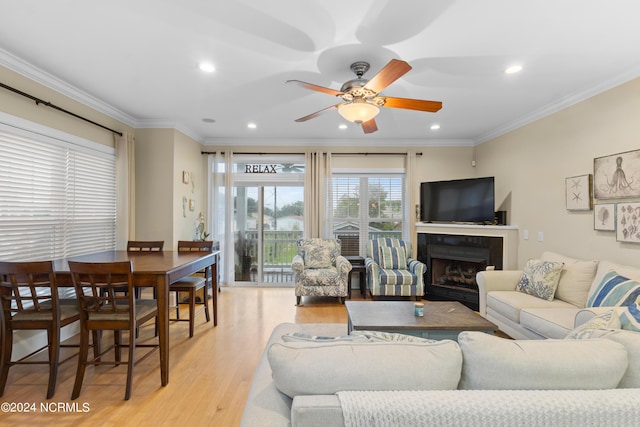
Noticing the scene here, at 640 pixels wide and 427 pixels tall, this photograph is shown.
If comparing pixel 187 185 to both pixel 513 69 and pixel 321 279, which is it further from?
pixel 513 69

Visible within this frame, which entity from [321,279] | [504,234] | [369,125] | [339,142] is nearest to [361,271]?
[321,279]

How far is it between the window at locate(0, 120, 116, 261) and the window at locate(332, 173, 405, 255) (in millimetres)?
3402

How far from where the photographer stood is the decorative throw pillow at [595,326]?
1.28 m

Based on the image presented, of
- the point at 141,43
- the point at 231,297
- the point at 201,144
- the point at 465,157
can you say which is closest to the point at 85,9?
the point at 141,43

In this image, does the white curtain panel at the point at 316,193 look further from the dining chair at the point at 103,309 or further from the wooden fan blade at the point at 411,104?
the dining chair at the point at 103,309

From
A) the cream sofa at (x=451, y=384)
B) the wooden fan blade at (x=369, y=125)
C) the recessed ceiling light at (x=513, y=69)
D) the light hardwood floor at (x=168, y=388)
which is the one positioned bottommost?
the light hardwood floor at (x=168, y=388)

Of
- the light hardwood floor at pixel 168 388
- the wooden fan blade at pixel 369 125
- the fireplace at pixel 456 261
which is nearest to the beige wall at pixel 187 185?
the light hardwood floor at pixel 168 388

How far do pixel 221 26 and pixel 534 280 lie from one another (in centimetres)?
367

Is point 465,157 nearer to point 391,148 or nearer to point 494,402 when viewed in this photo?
→ point 391,148

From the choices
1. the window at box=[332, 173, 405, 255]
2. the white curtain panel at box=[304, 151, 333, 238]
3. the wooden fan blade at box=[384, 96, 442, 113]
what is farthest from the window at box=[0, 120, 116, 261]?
the window at box=[332, 173, 405, 255]

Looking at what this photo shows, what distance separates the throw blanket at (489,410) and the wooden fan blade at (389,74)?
1782 mm

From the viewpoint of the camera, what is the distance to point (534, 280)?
10.4 feet

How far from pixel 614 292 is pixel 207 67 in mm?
3808

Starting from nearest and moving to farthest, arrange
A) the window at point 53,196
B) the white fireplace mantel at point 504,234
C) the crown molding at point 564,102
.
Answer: the window at point 53,196
the crown molding at point 564,102
the white fireplace mantel at point 504,234
